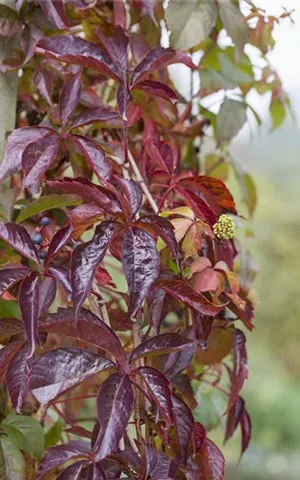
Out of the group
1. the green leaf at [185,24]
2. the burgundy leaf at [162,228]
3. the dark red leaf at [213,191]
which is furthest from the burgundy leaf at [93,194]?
the green leaf at [185,24]

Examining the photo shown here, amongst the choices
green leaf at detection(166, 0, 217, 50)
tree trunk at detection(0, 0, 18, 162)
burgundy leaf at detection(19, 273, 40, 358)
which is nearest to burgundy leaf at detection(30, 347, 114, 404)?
burgundy leaf at detection(19, 273, 40, 358)

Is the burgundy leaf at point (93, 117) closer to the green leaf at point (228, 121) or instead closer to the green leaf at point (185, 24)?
the green leaf at point (185, 24)

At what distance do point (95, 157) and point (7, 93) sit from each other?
0.18 meters

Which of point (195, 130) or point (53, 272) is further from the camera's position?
point (195, 130)

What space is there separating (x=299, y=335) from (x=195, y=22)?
2.71 metres

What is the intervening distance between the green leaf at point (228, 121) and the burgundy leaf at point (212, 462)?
391 millimetres

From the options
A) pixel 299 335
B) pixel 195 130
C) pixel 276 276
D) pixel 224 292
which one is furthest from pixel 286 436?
pixel 224 292

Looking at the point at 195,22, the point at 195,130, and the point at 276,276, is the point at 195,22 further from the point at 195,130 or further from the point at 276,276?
the point at 276,276

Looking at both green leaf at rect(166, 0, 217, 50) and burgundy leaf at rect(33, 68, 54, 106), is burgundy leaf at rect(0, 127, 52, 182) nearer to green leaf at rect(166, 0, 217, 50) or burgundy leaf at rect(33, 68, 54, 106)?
burgundy leaf at rect(33, 68, 54, 106)

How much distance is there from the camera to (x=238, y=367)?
2.15ft

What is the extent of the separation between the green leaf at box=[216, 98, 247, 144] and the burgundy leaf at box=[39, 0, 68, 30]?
10.6 inches

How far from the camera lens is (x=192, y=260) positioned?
2.07 feet

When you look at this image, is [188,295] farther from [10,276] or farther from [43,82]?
[43,82]

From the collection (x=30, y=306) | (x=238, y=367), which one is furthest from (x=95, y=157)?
(x=238, y=367)
